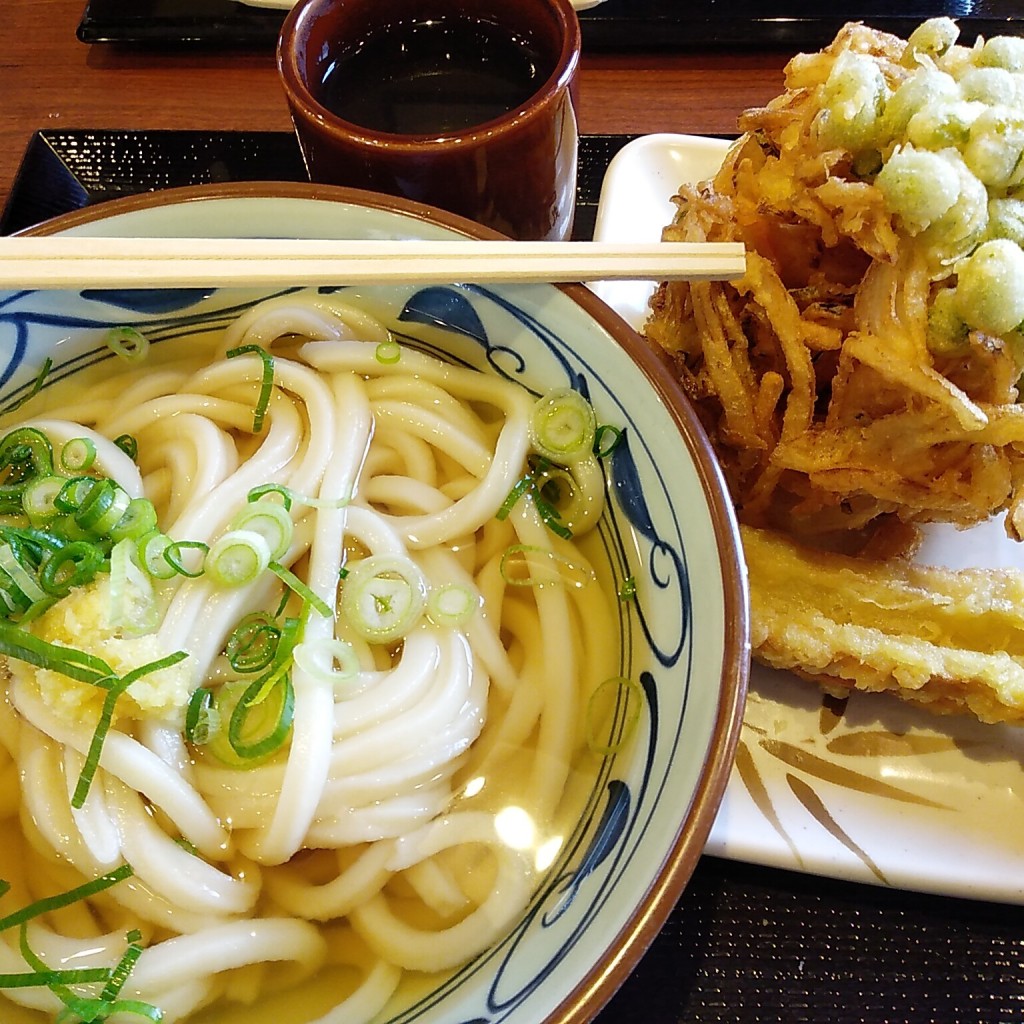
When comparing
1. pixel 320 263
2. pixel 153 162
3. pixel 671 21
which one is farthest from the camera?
pixel 671 21

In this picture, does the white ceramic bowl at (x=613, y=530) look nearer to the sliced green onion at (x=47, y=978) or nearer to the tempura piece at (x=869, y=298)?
the tempura piece at (x=869, y=298)

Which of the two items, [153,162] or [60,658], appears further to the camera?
[153,162]

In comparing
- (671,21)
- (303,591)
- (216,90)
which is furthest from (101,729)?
(671,21)

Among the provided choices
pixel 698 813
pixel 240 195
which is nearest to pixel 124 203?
pixel 240 195

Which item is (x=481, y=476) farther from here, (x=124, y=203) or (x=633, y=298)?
(x=124, y=203)

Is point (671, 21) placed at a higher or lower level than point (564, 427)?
higher

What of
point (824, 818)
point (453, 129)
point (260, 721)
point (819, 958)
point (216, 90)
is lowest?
point (819, 958)

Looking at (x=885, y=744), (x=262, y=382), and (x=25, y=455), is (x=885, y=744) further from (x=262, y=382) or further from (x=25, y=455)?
(x=25, y=455)
